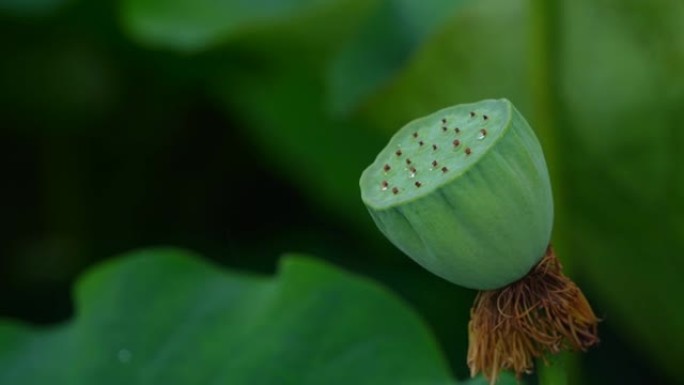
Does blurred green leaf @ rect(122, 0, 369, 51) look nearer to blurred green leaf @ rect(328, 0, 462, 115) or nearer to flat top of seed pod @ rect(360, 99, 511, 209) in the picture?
blurred green leaf @ rect(328, 0, 462, 115)

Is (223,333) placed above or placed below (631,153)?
below

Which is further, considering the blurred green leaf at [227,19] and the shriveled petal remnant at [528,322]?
the blurred green leaf at [227,19]

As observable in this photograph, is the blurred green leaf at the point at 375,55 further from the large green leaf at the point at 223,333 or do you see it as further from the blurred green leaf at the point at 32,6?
the blurred green leaf at the point at 32,6

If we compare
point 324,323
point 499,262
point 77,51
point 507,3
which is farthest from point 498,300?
point 77,51

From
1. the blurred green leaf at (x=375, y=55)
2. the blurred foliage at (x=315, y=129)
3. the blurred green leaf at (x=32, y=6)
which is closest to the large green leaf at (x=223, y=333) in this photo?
the blurred foliage at (x=315, y=129)

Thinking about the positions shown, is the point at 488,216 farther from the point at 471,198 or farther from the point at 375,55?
the point at 375,55

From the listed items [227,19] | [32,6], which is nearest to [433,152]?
[227,19]
